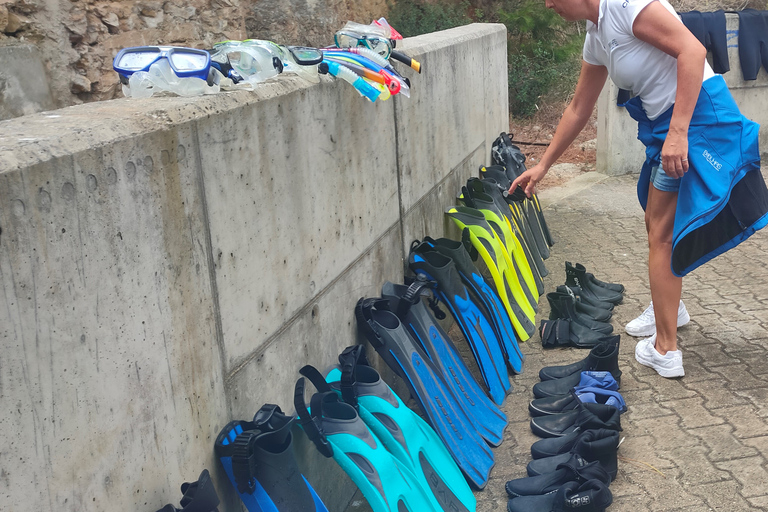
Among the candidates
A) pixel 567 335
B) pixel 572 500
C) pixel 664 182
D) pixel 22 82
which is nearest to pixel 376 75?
pixel 664 182

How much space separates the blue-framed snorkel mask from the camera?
2.04 meters

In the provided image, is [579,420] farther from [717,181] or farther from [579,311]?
[579,311]

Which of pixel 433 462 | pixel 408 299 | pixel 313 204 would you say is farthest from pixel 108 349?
pixel 408 299

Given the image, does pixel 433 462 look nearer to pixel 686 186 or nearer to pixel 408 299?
pixel 408 299

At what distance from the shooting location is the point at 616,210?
21.4ft

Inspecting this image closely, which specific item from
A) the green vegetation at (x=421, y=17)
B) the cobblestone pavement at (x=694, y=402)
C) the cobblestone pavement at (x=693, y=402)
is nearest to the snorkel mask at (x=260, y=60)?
the cobblestone pavement at (x=693, y=402)

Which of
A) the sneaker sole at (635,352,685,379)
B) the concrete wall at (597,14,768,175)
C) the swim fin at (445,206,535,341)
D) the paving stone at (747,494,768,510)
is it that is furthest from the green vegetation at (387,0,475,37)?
the paving stone at (747,494,768,510)

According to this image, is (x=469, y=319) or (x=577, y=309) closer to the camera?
(x=469, y=319)

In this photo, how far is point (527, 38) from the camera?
11.8 m

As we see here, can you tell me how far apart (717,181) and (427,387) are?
1.51 metres

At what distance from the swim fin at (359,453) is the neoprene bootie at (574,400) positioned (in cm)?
104

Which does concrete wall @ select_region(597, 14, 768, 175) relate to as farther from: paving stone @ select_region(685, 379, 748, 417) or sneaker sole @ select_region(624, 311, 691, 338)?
paving stone @ select_region(685, 379, 748, 417)

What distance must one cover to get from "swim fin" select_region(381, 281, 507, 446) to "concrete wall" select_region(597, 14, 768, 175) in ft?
16.5

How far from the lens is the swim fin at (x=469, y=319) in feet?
11.1
